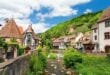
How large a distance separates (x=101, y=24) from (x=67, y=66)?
2231 cm

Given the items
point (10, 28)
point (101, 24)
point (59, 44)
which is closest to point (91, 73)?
point (101, 24)

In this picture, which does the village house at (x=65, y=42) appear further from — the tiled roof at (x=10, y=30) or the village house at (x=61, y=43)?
the tiled roof at (x=10, y=30)

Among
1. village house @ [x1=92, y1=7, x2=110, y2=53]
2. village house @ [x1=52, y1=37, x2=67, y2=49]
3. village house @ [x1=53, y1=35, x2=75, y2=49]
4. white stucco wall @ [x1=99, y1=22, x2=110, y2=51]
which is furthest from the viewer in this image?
village house @ [x1=52, y1=37, x2=67, y2=49]

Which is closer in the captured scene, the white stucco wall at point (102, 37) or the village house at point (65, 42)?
the white stucco wall at point (102, 37)

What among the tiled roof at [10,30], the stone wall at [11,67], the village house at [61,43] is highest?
the tiled roof at [10,30]

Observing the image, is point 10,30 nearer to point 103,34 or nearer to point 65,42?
point 103,34

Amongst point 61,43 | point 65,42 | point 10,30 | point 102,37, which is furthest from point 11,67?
point 61,43

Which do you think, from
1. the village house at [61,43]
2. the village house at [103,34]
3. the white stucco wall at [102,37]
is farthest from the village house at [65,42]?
the white stucco wall at [102,37]

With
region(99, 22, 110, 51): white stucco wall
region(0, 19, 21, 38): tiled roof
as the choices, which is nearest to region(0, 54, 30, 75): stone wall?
region(99, 22, 110, 51): white stucco wall

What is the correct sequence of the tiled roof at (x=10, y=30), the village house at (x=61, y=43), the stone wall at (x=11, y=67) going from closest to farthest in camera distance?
the stone wall at (x=11, y=67) < the tiled roof at (x=10, y=30) < the village house at (x=61, y=43)

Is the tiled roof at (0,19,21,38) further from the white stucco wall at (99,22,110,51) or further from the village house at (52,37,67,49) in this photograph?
the village house at (52,37,67,49)

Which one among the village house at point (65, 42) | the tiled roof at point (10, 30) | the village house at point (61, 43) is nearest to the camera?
the tiled roof at point (10, 30)

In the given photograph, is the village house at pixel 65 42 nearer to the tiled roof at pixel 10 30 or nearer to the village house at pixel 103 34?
the village house at pixel 103 34

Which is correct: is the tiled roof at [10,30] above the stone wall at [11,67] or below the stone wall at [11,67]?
above
